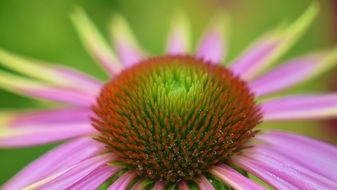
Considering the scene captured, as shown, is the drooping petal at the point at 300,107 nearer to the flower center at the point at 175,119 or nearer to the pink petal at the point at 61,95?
the flower center at the point at 175,119

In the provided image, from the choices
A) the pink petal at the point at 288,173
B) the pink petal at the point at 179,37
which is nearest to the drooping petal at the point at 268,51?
the pink petal at the point at 179,37

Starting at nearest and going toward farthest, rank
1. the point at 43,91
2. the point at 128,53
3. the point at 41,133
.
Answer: the point at 41,133 < the point at 43,91 < the point at 128,53

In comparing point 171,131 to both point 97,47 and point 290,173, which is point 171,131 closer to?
point 290,173

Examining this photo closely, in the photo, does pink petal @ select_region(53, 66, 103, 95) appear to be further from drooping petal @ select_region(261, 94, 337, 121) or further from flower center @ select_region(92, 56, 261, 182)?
drooping petal @ select_region(261, 94, 337, 121)

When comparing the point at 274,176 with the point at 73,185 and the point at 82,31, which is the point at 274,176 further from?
the point at 82,31

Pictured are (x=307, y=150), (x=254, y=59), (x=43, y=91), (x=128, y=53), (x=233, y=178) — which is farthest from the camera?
(x=128, y=53)

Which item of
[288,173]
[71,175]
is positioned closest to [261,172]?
[288,173]

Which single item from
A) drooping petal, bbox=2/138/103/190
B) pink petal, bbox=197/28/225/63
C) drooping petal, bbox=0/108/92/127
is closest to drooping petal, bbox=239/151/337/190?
drooping petal, bbox=2/138/103/190
